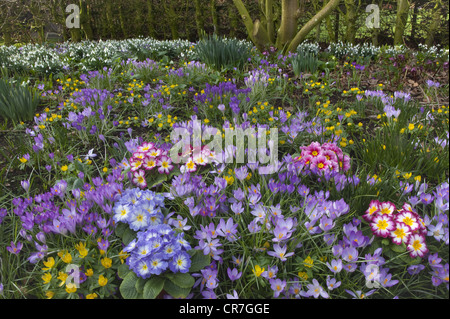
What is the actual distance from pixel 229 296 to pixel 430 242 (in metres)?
0.97

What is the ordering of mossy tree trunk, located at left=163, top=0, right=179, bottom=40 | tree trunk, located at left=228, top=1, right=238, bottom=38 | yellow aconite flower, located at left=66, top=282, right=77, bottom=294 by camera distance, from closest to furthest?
1. yellow aconite flower, located at left=66, top=282, right=77, bottom=294
2. tree trunk, located at left=228, top=1, right=238, bottom=38
3. mossy tree trunk, located at left=163, top=0, right=179, bottom=40

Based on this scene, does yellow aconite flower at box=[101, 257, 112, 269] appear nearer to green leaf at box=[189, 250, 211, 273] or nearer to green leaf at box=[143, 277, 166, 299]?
green leaf at box=[143, 277, 166, 299]

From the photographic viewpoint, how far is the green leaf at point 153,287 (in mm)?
1352

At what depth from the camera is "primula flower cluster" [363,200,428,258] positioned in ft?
4.78

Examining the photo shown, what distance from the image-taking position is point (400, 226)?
1.50 meters

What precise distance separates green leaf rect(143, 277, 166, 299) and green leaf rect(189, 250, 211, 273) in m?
0.14

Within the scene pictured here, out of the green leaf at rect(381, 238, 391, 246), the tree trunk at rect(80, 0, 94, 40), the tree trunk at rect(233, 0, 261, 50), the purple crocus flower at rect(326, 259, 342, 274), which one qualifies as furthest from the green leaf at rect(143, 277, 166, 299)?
the tree trunk at rect(80, 0, 94, 40)

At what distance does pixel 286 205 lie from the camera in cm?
183

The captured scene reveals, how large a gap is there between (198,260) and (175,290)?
6.2 inches

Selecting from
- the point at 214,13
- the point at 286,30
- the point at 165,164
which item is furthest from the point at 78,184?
the point at 214,13

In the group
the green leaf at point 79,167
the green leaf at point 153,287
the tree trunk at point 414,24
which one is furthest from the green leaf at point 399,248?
the tree trunk at point 414,24

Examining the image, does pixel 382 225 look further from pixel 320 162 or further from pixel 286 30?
pixel 286 30
